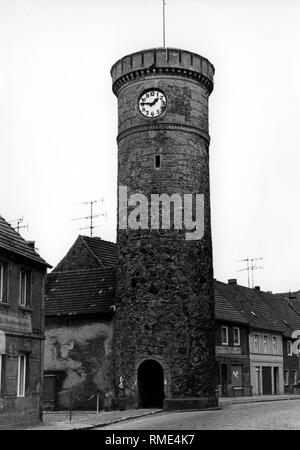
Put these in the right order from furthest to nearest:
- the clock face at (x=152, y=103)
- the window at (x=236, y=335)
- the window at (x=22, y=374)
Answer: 1. the window at (x=236, y=335)
2. the clock face at (x=152, y=103)
3. the window at (x=22, y=374)

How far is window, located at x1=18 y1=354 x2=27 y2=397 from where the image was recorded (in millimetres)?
23539

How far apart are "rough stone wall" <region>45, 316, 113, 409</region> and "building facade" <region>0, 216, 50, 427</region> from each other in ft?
27.1

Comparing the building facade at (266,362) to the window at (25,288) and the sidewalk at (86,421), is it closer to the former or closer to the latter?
the sidewalk at (86,421)

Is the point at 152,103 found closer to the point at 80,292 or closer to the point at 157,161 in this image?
the point at 157,161

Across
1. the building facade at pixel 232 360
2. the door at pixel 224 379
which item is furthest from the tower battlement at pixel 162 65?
the door at pixel 224 379

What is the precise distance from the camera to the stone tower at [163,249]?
3152cm

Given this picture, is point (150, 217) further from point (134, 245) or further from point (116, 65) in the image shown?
point (116, 65)

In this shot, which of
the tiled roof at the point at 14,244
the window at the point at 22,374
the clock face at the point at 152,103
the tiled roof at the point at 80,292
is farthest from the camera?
the tiled roof at the point at 80,292

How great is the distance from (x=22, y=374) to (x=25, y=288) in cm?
289

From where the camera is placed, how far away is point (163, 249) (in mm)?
32188

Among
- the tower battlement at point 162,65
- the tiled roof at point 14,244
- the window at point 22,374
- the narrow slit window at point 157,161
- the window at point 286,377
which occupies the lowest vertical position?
the window at point 286,377

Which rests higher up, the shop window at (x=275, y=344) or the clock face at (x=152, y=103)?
the clock face at (x=152, y=103)

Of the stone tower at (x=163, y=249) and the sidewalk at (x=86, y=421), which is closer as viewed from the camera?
the sidewalk at (x=86, y=421)

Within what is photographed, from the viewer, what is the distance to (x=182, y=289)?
31.9 m
